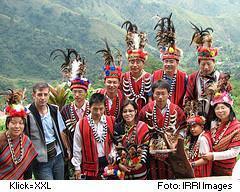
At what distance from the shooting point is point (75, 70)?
4.43 metres

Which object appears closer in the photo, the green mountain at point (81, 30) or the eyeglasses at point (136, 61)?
the eyeglasses at point (136, 61)

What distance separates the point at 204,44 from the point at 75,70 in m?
1.42

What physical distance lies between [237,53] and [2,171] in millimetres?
48466

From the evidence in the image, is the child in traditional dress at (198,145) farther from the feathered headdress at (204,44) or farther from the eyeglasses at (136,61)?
the eyeglasses at (136,61)

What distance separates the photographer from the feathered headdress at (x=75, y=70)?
424 centimetres

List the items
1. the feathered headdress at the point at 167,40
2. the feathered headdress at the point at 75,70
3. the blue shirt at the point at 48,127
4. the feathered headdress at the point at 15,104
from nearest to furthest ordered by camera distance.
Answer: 1. the feathered headdress at the point at 15,104
2. the blue shirt at the point at 48,127
3. the feathered headdress at the point at 75,70
4. the feathered headdress at the point at 167,40

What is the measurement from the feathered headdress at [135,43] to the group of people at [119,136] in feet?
1.30

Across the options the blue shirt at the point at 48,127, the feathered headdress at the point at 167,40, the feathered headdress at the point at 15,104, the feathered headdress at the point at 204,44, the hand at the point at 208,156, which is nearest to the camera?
the feathered headdress at the point at 15,104

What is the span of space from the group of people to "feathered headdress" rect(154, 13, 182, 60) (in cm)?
34

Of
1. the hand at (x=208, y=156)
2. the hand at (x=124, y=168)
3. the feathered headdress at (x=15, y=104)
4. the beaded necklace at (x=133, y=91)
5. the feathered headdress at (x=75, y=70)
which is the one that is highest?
the feathered headdress at (x=75, y=70)

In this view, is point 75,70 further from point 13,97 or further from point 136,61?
point 13,97

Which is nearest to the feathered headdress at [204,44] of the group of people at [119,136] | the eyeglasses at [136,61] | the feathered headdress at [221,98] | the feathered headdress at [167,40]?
the group of people at [119,136]

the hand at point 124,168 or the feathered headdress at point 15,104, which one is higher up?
the feathered headdress at point 15,104

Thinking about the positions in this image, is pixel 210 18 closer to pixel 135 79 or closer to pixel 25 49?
pixel 25 49
